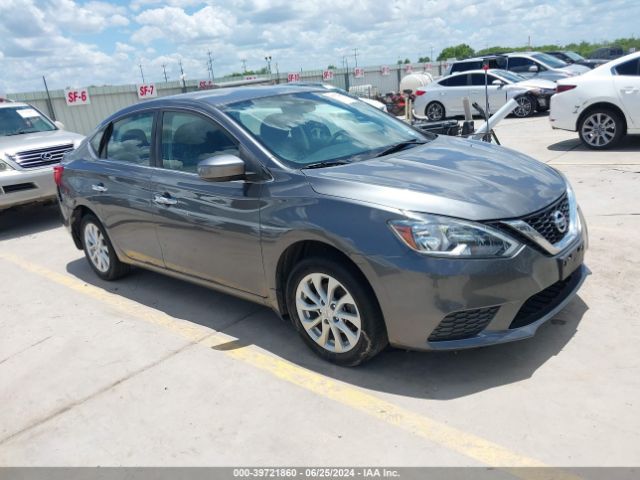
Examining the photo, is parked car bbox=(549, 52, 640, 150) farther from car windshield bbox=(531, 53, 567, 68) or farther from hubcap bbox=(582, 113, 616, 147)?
car windshield bbox=(531, 53, 567, 68)

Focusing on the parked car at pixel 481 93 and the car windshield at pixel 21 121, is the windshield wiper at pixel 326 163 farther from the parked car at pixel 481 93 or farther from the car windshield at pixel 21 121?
the parked car at pixel 481 93

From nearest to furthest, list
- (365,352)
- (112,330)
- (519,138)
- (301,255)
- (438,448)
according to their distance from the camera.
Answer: (438,448), (365,352), (301,255), (112,330), (519,138)

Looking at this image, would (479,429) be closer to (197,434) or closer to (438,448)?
(438,448)

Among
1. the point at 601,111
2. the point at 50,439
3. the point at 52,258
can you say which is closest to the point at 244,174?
the point at 50,439

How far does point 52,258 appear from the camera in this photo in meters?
6.83

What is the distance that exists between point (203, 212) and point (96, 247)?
2067 millimetres

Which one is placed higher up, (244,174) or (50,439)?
(244,174)

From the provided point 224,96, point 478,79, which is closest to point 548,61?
Result: point 478,79

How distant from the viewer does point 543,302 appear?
3.41 metres

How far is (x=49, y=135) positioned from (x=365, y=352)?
24.7ft

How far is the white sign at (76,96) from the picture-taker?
1879 cm

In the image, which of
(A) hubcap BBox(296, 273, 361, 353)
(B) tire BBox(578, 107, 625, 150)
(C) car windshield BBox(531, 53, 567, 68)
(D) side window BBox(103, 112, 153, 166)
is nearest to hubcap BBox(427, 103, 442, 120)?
(C) car windshield BBox(531, 53, 567, 68)

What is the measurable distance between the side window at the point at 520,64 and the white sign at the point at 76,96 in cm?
1394

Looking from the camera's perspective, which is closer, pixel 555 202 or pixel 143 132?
pixel 555 202
